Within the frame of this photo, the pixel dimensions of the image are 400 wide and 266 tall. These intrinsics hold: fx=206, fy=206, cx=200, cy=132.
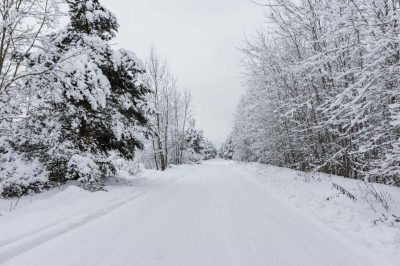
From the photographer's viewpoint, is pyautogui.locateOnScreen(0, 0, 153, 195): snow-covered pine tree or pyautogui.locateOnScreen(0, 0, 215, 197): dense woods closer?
pyautogui.locateOnScreen(0, 0, 215, 197): dense woods

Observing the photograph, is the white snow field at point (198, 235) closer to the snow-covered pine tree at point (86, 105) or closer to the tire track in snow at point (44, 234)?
the tire track in snow at point (44, 234)

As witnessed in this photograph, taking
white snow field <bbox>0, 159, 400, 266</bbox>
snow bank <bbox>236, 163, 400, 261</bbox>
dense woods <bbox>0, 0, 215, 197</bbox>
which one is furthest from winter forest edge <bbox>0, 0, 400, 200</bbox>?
white snow field <bbox>0, 159, 400, 266</bbox>

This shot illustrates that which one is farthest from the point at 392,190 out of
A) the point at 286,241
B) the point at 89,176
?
the point at 89,176

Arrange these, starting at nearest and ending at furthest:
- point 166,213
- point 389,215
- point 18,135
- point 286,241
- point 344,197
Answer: point 286,241, point 389,215, point 166,213, point 344,197, point 18,135

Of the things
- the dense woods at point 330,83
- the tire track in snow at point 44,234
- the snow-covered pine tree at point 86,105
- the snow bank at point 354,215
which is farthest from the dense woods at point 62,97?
the snow bank at point 354,215

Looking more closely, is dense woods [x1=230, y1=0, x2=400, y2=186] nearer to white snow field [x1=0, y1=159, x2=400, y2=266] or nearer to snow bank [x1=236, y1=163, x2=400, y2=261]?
snow bank [x1=236, y1=163, x2=400, y2=261]

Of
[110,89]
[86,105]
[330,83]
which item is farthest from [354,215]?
[86,105]

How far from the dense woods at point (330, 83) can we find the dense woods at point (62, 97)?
18.2 ft

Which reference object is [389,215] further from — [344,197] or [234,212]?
[234,212]

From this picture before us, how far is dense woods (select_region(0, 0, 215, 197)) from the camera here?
4980 mm

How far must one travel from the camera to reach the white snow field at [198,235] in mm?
2779

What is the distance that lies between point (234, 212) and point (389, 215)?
9.77 feet

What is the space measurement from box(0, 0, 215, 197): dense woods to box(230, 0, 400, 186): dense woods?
18.2 ft

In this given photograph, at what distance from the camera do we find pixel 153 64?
19.0 meters
